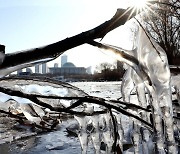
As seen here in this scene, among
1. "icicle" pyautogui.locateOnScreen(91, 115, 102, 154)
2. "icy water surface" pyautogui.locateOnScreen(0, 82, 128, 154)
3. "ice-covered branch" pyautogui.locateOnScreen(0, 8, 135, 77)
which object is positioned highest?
"ice-covered branch" pyautogui.locateOnScreen(0, 8, 135, 77)

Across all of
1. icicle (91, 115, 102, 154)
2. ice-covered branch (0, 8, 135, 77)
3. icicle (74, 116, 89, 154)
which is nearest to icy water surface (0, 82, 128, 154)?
icicle (74, 116, 89, 154)

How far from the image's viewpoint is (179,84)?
5.55 ft

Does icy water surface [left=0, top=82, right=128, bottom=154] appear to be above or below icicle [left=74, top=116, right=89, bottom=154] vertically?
below

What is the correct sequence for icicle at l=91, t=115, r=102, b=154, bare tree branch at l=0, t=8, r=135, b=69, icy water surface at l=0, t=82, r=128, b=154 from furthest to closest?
icy water surface at l=0, t=82, r=128, b=154, icicle at l=91, t=115, r=102, b=154, bare tree branch at l=0, t=8, r=135, b=69

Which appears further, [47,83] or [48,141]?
[48,141]

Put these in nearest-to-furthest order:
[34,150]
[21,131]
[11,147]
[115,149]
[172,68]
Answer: [115,149] < [172,68] < [34,150] < [11,147] < [21,131]

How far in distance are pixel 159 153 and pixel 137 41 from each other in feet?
3.07

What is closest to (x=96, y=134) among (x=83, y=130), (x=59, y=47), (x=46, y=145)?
(x=83, y=130)

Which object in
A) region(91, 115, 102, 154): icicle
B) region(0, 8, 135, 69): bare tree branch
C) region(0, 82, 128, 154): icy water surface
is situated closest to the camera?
region(0, 8, 135, 69): bare tree branch

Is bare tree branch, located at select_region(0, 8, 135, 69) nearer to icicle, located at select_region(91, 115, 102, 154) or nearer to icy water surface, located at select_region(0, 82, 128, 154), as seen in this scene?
icicle, located at select_region(91, 115, 102, 154)

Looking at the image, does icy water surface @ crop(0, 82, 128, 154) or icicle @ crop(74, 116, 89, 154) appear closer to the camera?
icicle @ crop(74, 116, 89, 154)

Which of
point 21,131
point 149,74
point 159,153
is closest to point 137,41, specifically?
point 149,74

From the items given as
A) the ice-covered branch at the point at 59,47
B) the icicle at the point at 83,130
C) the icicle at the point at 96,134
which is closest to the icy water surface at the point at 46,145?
the icicle at the point at 83,130

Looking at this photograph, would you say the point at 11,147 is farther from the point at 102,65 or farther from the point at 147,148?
the point at 102,65
